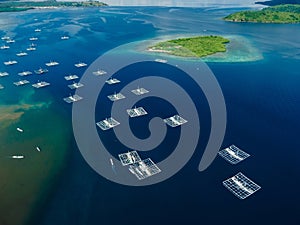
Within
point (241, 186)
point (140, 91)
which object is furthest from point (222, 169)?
point (140, 91)

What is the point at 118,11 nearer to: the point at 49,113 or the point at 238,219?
the point at 49,113

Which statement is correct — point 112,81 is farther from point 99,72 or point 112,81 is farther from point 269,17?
point 269,17

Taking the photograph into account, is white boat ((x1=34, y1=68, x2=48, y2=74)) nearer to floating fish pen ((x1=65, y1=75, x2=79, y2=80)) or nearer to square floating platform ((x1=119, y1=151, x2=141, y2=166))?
floating fish pen ((x1=65, y1=75, x2=79, y2=80))

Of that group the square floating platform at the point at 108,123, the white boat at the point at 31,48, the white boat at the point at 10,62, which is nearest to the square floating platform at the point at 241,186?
the square floating platform at the point at 108,123

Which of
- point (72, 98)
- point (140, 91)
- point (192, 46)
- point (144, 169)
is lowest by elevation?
point (144, 169)

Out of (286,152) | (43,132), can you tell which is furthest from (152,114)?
(286,152)

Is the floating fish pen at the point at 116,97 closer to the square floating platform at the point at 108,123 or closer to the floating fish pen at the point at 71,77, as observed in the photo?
the square floating platform at the point at 108,123

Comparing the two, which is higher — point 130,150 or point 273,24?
point 273,24
